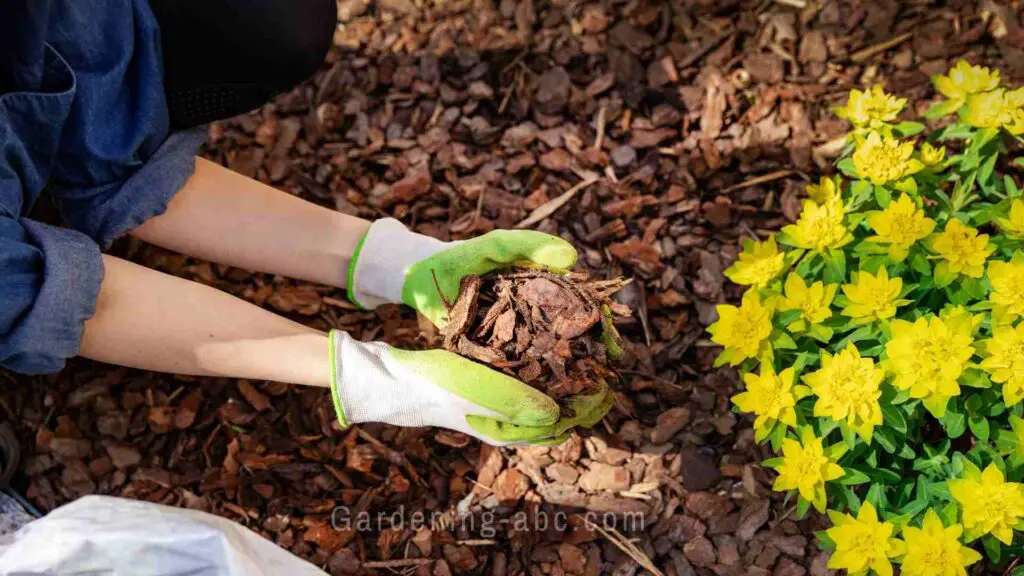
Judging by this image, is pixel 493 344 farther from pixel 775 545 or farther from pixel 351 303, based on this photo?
pixel 775 545

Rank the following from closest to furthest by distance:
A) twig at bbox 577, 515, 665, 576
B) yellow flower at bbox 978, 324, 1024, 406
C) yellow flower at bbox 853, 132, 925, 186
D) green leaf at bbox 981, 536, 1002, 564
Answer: yellow flower at bbox 978, 324, 1024, 406 → green leaf at bbox 981, 536, 1002, 564 → yellow flower at bbox 853, 132, 925, 186 → twig at bbox 577, 515, 665, 576

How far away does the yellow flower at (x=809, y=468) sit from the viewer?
1.44m

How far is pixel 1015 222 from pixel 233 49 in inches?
61.7

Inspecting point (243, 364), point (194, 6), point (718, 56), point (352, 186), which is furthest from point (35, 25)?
point (718, 56)

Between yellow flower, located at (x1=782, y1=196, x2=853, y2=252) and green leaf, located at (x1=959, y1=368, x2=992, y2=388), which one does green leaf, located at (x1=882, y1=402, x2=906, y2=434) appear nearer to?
green leaf, located at (x1=959, y1=368, x2=992, y2=388)

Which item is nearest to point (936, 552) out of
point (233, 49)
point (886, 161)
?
point (886, 161)

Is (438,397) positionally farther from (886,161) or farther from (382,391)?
(886,161)

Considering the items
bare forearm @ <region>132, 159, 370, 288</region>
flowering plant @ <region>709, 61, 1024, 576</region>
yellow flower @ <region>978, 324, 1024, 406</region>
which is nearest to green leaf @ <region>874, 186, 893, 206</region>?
flowering plant @ <region>709, 61, 1024, 576</region>

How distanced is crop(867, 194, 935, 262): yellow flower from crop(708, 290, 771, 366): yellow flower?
0.25 m

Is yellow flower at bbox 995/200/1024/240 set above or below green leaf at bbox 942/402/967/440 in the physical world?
above

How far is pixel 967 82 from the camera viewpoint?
1.63 m

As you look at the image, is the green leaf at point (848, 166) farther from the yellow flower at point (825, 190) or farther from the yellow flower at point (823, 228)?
the yellow flower at point (823, 228)

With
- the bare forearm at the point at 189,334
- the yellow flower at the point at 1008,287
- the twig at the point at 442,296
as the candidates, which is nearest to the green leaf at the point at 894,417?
the yellow flower at the point at 1008,287

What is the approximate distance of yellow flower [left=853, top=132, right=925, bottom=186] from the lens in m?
1.55
